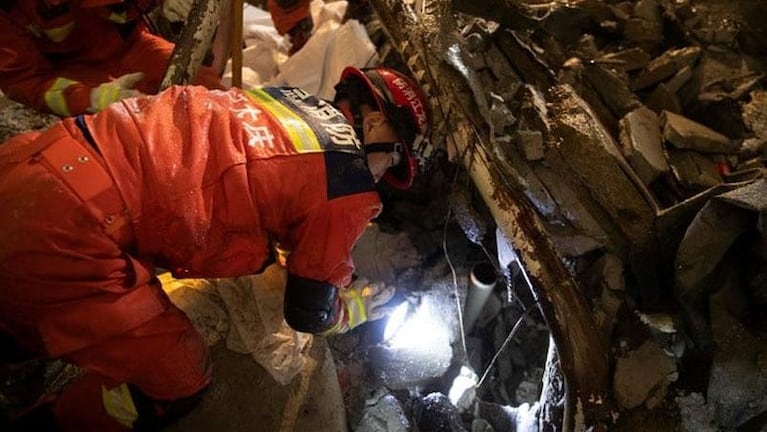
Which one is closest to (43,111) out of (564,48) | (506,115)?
(506,115)

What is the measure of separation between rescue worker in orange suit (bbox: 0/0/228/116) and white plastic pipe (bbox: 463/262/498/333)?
197cm

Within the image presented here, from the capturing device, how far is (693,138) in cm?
263

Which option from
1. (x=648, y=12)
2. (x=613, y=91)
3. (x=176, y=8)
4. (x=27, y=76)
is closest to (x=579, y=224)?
(x=613, y=91)

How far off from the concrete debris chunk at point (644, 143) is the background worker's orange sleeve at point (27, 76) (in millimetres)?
2749

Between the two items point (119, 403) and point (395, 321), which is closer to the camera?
point (119, 403)

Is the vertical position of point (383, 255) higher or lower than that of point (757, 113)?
lower

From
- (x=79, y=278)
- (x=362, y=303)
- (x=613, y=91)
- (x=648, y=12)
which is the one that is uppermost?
(x=648, y=12)

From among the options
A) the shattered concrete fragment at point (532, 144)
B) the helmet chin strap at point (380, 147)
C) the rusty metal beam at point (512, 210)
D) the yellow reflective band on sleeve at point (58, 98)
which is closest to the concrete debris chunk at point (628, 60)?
the shattered concrete fragment at point (532, 144)

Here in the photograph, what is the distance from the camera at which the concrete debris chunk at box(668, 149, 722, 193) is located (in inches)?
98.8

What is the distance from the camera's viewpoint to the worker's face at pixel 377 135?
2299 millimetres

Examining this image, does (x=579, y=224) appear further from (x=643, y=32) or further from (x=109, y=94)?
(x=109, y=94)

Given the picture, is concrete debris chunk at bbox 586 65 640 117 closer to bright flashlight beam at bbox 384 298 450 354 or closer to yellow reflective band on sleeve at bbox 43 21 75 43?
bright flashlight beam at bbox 384 298 450 354

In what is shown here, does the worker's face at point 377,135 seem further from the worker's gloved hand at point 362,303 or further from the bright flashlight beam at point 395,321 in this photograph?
the bright flashlight beam at point 395,321

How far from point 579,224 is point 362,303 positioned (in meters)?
1.18
